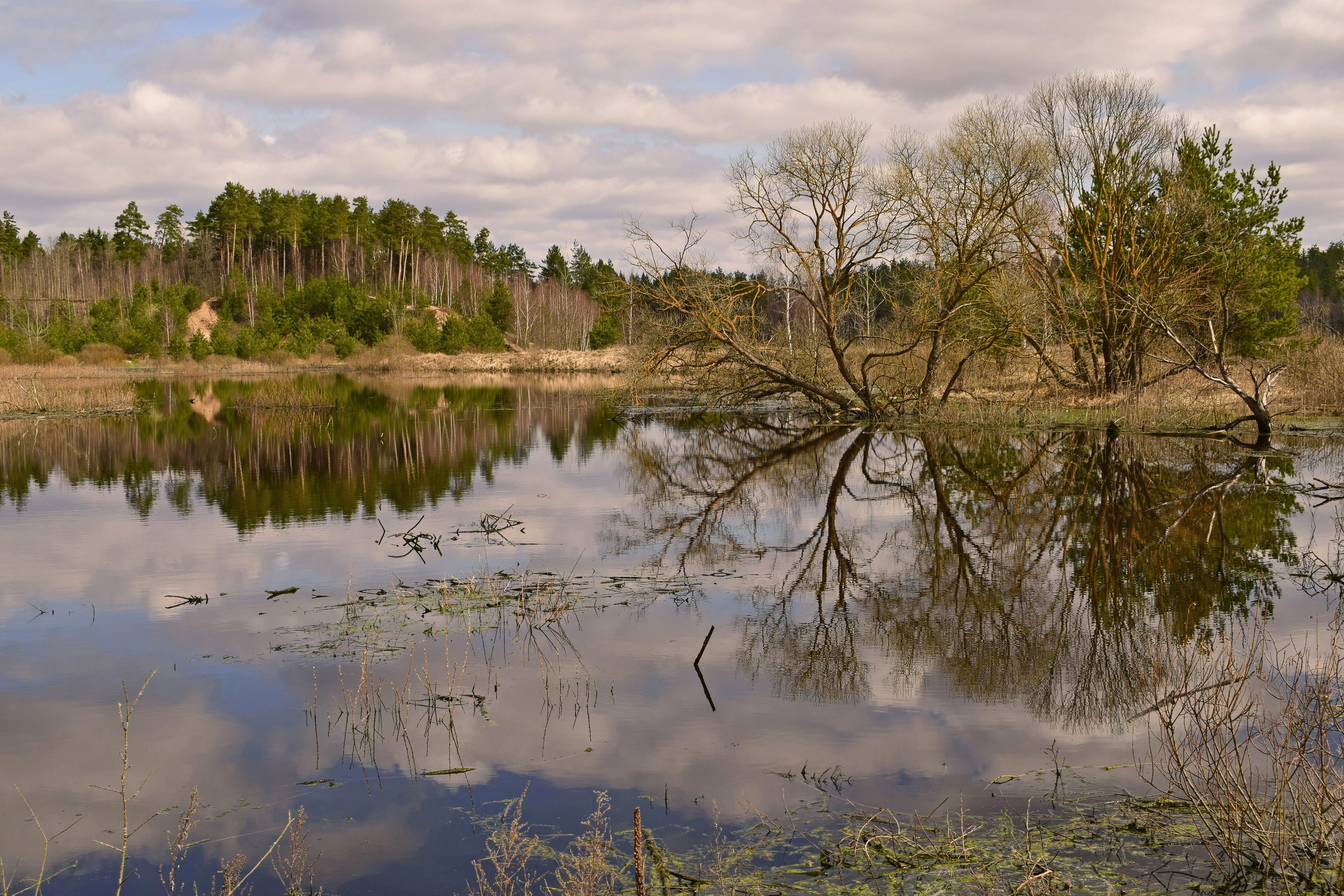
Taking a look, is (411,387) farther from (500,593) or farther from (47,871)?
(47,871)

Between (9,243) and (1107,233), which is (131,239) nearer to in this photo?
(9,243)

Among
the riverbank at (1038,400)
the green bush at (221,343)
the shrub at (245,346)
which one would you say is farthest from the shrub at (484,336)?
the riverbank at (1038,400)

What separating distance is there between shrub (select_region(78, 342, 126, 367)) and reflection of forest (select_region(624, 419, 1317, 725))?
52.8m

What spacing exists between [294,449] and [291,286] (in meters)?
64.9

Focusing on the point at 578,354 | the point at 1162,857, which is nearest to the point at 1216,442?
the point at 1162,857

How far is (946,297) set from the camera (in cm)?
2559

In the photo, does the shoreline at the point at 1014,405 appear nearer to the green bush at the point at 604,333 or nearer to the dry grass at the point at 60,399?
the dry grass at the point at 60,399

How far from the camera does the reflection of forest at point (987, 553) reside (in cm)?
812

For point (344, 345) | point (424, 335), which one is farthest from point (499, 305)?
point (344, 345)

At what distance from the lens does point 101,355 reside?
61.8 metres

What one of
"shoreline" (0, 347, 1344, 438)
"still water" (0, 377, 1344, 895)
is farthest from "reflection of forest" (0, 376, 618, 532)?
"shoreline" (0, 347, 1344, 438)

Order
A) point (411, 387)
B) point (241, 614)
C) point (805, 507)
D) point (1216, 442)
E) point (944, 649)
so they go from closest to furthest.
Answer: point (944, 649) < point (241, 614) < point (805, 507) < point (1216, 442) < point (411, 387)

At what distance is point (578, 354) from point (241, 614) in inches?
2456

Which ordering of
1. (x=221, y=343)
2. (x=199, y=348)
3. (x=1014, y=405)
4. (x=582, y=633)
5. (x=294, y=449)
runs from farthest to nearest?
(x=221, y=343), (x=199, y=348), (x=1014, y=405), (x=294, y=449), (x=582, y=633)
